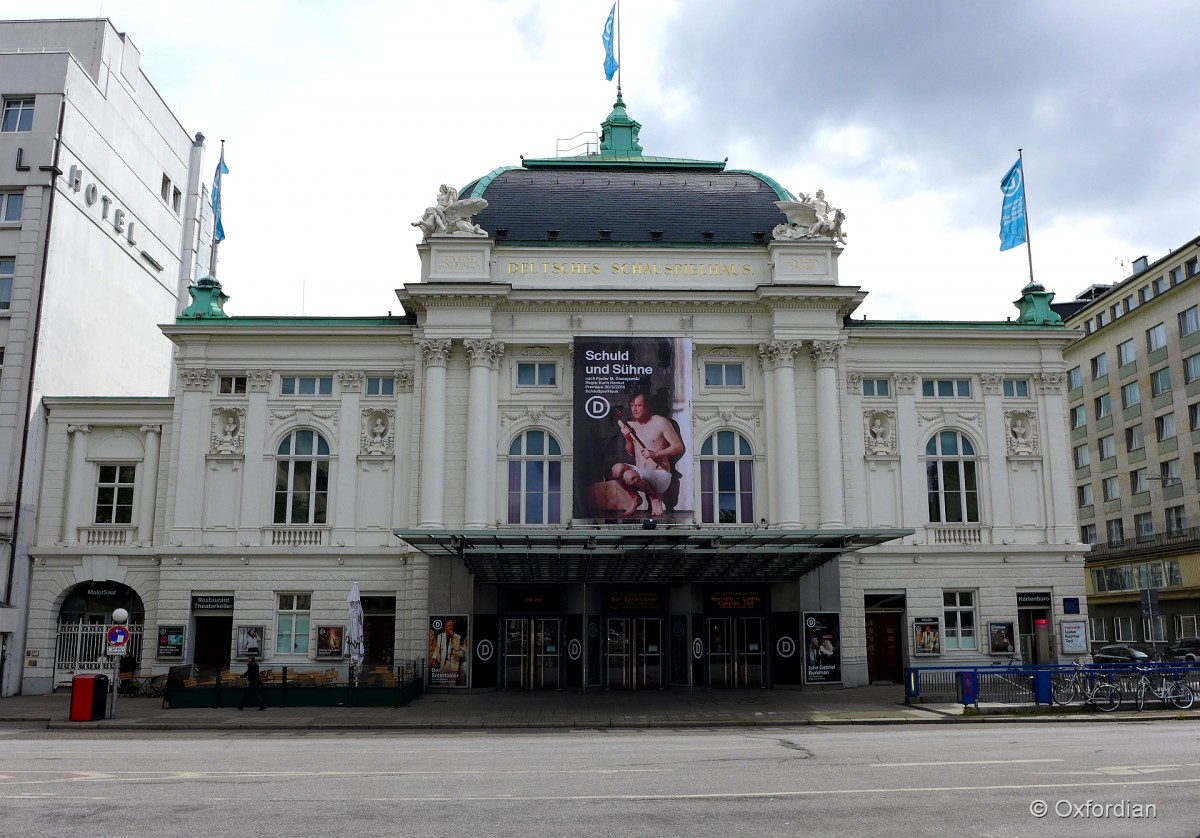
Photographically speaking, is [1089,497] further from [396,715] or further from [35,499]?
[35,499]

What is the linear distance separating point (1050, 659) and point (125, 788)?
33.5 m

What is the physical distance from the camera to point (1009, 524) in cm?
3953

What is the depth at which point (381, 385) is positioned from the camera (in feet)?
131

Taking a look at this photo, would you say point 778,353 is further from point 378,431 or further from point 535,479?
point 378,431

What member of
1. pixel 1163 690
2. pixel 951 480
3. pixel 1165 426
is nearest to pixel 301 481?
pixel 951 480

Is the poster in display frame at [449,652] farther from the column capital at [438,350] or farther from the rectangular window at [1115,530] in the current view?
the rectangular window at [1115,530]

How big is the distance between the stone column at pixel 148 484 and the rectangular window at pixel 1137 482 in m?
60.5

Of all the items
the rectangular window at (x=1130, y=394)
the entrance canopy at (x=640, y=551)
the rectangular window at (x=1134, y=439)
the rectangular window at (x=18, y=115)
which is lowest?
the entrance canopy at (x=640, y=551)

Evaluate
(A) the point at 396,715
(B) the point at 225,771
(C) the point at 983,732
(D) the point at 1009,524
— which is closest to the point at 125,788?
(B) the point at 225,771

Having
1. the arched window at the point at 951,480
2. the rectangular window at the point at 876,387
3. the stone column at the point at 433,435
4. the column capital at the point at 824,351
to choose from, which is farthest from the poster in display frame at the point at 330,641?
the arched window at the point at 951,480

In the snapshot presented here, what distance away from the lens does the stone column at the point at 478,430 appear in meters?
37.6

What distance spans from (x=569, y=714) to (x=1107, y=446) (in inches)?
2300

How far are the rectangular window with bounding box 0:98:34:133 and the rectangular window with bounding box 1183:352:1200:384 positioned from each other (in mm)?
64024

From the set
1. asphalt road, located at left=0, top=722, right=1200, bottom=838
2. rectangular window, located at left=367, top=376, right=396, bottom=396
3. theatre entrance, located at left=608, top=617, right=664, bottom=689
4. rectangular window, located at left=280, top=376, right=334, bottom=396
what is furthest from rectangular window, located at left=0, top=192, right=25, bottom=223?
theatre entrance, located at left=608, top=617, right=664, bottom=689
